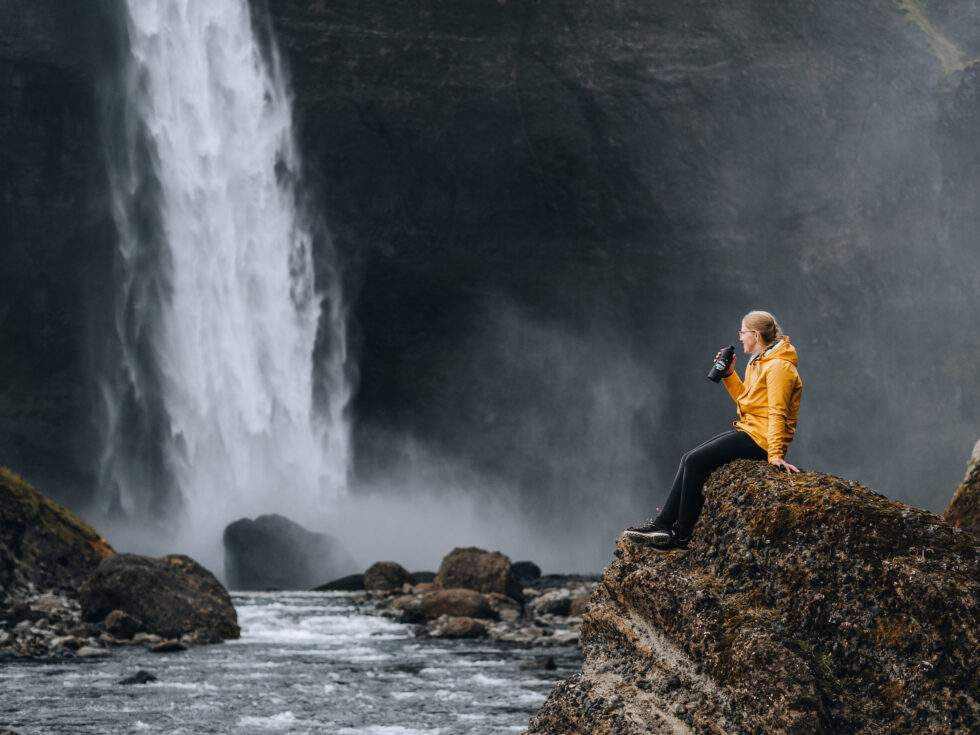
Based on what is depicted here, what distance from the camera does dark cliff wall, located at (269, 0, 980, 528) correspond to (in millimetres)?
55344

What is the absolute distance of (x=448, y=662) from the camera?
21359 millimetres

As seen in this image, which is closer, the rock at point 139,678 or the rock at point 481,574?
the rock at point 139,678

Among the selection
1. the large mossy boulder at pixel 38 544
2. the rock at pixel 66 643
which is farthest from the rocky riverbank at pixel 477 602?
the large mossy boulder at pixel 38 544

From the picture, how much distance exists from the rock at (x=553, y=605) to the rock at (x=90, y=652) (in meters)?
12.5

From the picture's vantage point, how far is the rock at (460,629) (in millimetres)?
26016

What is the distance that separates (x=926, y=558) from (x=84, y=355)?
5306 centimetres

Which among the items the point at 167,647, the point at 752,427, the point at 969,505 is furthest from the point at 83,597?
the point at 752,427

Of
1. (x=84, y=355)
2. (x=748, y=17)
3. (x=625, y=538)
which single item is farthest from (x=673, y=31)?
(x=625, y=538)

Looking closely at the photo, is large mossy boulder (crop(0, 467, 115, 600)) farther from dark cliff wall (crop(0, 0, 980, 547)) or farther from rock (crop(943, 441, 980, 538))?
dark cliff wall (crop(0, 0, 980, 547))

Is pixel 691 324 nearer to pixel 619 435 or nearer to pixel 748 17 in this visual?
pixel 619 435

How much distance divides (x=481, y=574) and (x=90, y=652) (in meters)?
13.3

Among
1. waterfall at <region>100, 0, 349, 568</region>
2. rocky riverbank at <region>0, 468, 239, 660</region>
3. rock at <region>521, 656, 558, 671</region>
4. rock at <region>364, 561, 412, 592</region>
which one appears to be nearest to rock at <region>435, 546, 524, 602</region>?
rock at <region>364, 561, 412, 592</region>

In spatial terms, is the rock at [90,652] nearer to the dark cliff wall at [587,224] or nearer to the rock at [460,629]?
the rock at [460,629]

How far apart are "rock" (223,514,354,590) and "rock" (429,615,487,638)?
1925cm
